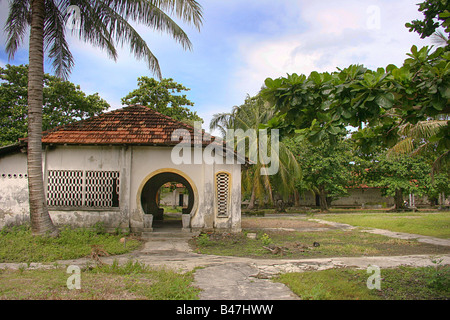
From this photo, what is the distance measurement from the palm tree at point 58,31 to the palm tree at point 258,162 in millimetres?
10016

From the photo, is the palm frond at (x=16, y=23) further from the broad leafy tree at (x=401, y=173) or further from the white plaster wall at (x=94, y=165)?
the broad leafy tree at (x=401, y=173)

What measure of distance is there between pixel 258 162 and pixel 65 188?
11707 millimetres

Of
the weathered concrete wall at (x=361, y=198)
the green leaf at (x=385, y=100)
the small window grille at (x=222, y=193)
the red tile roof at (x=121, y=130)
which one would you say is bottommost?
the weathered concrete wall at (x=361, y=198)

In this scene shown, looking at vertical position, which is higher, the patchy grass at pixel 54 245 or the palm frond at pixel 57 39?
the palm frond at pixel 57 39

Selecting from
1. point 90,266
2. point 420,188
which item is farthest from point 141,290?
point 420,188

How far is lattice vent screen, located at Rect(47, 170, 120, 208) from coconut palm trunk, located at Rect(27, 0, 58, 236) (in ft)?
6.95

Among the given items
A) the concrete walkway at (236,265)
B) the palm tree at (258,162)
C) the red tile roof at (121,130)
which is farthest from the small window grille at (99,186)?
the palm tree at (258,162)

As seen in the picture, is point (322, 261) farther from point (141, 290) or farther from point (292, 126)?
point (141, 290)

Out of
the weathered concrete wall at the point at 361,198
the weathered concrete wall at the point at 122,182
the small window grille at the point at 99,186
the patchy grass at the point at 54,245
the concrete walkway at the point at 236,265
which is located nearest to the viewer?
the concrete walkway at the point at 236,265

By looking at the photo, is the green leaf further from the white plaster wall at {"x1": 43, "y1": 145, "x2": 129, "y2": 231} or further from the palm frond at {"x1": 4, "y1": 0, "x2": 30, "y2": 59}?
the palm frond at {"x1": 4, "y1": 0, "x2": 30, "y2": 59}

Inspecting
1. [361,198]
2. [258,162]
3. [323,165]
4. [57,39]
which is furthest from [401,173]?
[57,39]

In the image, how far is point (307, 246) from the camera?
959 cm

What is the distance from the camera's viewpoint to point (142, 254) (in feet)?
27.9

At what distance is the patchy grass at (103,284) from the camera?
4.51m
